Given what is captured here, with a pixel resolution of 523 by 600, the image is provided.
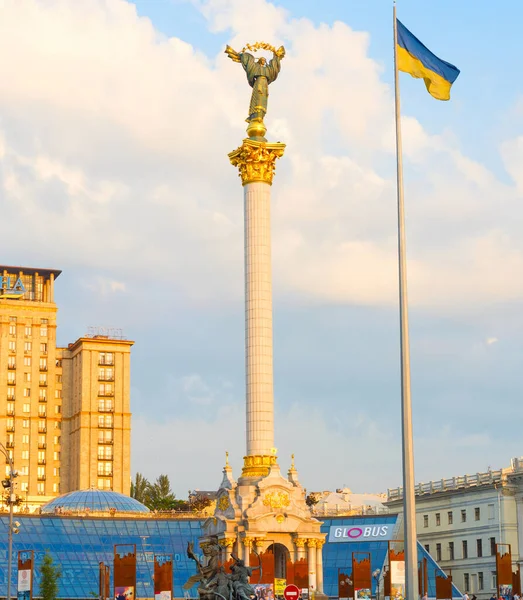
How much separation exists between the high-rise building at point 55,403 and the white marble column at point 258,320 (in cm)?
8401

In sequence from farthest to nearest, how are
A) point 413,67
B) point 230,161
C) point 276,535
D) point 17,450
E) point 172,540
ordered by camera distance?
1. point 17,450
2. point 172,540
3. point 230,161
4. point 276,535
5. point 413,67

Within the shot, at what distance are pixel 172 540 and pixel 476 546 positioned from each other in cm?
2762

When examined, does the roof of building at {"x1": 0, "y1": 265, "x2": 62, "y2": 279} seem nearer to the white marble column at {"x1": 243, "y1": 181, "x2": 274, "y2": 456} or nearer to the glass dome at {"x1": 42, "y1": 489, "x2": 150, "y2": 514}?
the glass dome at {"x1": 42, "y1": 489, "x2": 150, "y2": 514}

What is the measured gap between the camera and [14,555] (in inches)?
3848

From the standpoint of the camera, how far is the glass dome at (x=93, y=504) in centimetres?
11344

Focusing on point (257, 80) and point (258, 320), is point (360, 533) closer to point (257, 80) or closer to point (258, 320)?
point (258, 320)

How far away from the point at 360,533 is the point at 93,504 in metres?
28.1

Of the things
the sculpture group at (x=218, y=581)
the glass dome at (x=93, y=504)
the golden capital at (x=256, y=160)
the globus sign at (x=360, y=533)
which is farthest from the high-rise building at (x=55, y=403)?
the sculpture group at (x=218, y=581)

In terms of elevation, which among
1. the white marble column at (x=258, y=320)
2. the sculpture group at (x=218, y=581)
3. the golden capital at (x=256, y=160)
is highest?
the golden capital at (x=256, y=160)

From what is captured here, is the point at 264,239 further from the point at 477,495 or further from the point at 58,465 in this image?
the point at 58,465

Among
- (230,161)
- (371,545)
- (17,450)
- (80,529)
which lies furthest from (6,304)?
(230,161)

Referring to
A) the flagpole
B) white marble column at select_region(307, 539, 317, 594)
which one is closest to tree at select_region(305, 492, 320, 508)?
white marble column at select_region(307, 539, 317, 594)

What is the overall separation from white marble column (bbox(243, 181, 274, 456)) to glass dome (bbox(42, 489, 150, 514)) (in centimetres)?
3975

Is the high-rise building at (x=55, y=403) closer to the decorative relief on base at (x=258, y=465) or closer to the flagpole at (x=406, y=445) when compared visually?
the decorative relief on base at (x=258, y=465)
